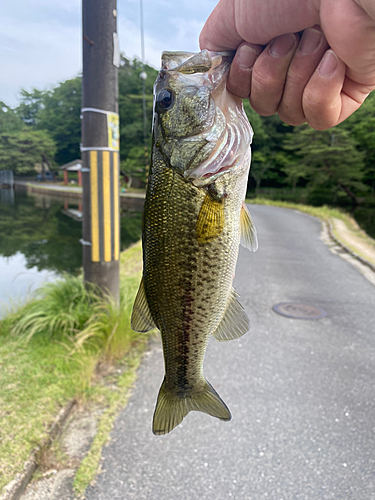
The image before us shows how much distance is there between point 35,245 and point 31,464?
1290cm

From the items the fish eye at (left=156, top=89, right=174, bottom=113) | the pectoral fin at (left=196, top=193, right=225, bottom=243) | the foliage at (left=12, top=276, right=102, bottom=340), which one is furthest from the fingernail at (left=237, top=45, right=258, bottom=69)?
the foliage at (left=12, top=276, right=102, bottom=340)

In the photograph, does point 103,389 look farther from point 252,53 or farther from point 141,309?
point 252,53

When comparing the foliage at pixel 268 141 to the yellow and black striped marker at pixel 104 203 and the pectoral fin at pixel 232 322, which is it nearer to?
the yellow and black striped marker at pixel 104 203

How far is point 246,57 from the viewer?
1222 millimetres

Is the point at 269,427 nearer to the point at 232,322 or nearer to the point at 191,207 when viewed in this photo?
the point at 232,322

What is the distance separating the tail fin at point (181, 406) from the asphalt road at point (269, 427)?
188 centimetres

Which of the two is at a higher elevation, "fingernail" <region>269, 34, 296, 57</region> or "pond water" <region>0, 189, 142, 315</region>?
"fingernail" <region>269, 34, 296, 57</region>

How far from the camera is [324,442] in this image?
130 inches

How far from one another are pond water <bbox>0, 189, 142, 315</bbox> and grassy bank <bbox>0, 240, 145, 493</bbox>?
3.04 ft

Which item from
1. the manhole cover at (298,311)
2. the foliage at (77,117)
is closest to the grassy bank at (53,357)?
the manhole cover at (298,311)

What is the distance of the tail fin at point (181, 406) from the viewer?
1283mm

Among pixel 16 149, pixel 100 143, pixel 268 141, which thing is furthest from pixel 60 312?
pixel 268 141

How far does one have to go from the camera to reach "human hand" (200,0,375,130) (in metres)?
0.96

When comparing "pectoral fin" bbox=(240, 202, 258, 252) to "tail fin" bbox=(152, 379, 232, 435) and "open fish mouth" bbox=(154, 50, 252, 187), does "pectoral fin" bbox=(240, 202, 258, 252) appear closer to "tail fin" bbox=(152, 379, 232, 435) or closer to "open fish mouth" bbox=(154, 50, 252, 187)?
"open fish mouth" bbox=(154, 50, 252, 187)
